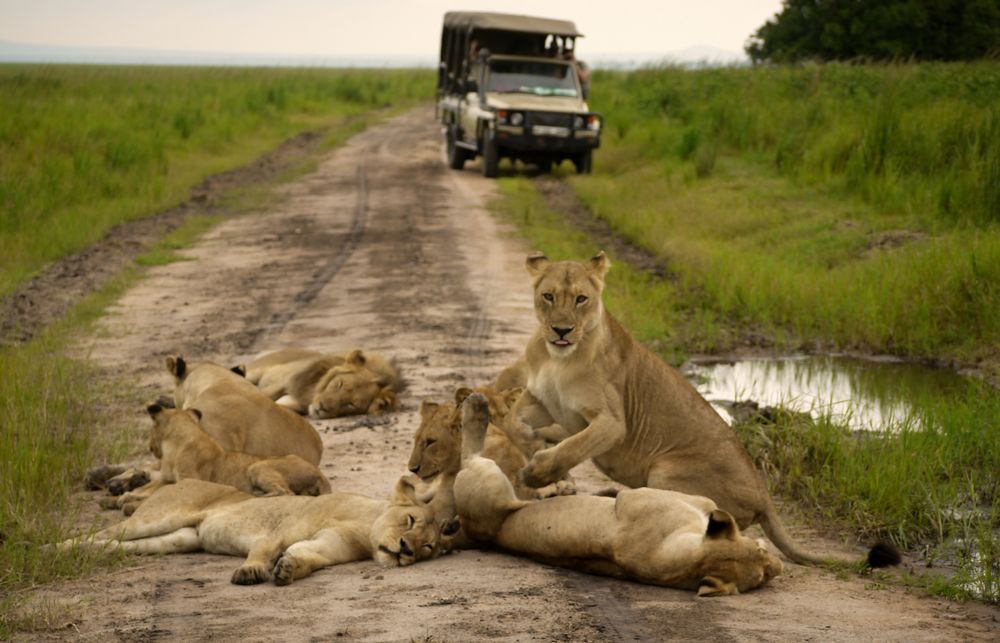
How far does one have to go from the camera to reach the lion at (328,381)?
812 cm

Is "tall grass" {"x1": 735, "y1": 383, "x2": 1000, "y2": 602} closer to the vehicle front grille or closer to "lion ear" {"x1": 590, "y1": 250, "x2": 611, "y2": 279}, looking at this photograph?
"lion ear" {"x1": 590, "y1": 250, "x2": 611, "y2": 279}

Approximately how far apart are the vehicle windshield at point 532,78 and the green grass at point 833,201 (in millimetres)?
1478

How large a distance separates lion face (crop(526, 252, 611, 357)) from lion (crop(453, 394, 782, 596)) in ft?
2.13

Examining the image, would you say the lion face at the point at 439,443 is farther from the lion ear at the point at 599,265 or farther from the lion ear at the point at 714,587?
the lion ear at the point at 714,587

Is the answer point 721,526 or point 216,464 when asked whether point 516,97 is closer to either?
point 216,464

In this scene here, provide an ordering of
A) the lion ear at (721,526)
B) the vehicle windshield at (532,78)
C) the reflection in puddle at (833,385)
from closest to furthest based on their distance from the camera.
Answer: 1. the lion ear at (721,526)
2. the reflection in puddle at (833,385)
3. the vehicle windshield at (532,78)

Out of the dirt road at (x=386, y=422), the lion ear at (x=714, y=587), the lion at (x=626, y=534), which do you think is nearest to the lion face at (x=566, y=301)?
the lion at (x=626, y=534)

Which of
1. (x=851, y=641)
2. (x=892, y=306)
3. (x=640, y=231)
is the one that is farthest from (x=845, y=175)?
(x=851, y=641)

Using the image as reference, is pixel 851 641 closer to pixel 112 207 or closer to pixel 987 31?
pixel 112 207

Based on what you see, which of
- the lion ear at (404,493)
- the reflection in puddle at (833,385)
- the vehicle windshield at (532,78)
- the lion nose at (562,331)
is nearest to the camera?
the lion ear at (404,493)

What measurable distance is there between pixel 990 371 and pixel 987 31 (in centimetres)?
3171

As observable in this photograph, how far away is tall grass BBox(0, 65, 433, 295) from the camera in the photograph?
15.2 meters

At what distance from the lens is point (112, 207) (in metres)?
17.1

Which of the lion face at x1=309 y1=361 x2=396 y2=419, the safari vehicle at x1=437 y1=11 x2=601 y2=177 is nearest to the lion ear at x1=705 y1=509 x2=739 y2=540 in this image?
the lion face at x1=309 y1=361 x2=396 y2=419
